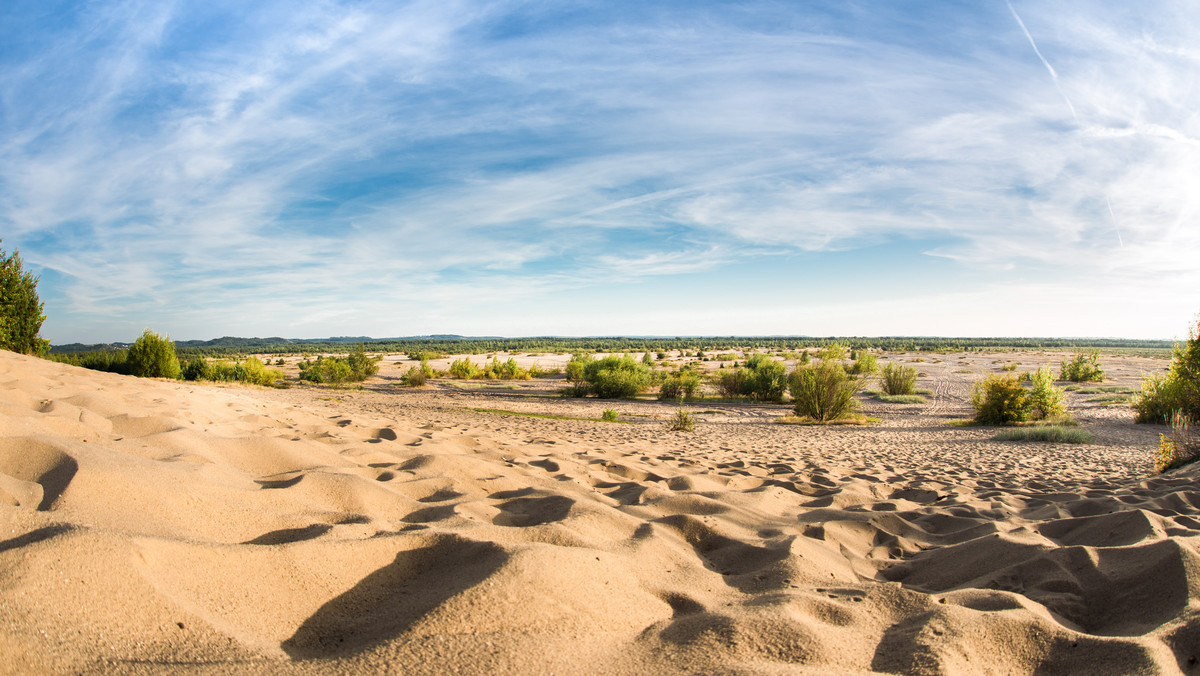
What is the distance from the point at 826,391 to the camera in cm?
1728

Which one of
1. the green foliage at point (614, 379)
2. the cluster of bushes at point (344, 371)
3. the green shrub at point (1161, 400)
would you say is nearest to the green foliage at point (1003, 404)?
the green shrub at point (1161, 400)

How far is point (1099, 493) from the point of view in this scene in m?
6.27

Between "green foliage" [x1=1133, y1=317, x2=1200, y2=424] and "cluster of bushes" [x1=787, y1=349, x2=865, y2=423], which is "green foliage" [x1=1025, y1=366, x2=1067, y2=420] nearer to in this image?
"green foliage" [x1=1133, y1=317, x2=1200, y2=424]

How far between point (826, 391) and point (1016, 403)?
5103 millimetres

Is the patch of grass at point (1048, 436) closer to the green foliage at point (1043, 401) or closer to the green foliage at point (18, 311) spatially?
the green foliage at point (1043, 401)

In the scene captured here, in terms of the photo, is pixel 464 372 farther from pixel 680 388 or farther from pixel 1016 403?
pixel 1016 403

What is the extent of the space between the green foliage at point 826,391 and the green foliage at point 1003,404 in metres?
3.38

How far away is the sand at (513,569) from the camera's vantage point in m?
1.85

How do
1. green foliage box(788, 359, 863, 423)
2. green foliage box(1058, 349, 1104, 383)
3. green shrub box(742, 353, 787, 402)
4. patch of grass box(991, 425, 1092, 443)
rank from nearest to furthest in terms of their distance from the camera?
1. patch of grass box(991, 425, 1092, 443)
2. green foliage box(788, 359, 863, 423)
3. green shrub box(742, 353, 787, 402)
4. green foliage box(1058, 349, 1104, 383)

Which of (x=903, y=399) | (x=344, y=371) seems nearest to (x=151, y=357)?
(x=344, y=371)

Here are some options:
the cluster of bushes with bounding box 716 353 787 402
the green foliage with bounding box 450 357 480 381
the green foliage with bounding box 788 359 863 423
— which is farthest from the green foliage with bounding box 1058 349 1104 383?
the green foliage with bounding box 450 357 480 381

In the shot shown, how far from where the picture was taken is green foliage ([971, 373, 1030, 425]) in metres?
15.8

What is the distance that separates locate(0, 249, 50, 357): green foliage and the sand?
15373 millimetres

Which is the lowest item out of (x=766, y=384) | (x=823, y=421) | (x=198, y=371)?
(x=823, y=421)
